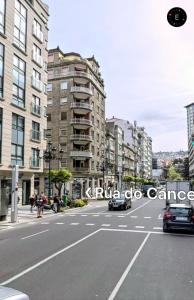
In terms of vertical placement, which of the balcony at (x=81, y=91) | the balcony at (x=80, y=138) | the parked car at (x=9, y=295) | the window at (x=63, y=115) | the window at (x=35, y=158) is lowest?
the parked car at (x=9, y=295)

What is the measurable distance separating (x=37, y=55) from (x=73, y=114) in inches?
988

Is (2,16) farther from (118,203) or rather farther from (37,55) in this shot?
(118,203)

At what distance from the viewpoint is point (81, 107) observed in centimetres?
6438

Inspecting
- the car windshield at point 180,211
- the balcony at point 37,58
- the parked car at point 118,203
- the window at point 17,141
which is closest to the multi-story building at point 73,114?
the balcony at point 37,58

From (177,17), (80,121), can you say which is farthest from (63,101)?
(177,17)

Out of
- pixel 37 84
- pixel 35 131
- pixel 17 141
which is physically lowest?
pixel 17 141

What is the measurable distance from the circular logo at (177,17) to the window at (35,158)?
108 feet

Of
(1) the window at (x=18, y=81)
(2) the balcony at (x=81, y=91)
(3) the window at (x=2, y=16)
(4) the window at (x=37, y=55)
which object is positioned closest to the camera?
(3) the window at (x=2, y=16)

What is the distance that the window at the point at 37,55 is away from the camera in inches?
1545

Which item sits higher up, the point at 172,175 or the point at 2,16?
the point at 2,16

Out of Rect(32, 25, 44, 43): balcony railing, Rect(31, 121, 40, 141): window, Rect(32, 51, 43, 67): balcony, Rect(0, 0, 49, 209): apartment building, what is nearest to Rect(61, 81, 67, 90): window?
Rect(0, 0, 49, 209): apartment building

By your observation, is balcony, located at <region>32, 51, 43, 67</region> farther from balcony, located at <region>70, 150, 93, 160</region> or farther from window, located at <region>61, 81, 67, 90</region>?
balcony, located at <region>70, 150, 93, 160</region>

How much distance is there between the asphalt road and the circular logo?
5311mm

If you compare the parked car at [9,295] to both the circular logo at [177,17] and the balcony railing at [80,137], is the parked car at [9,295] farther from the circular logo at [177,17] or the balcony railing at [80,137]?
the balcony railing at [80,137]
